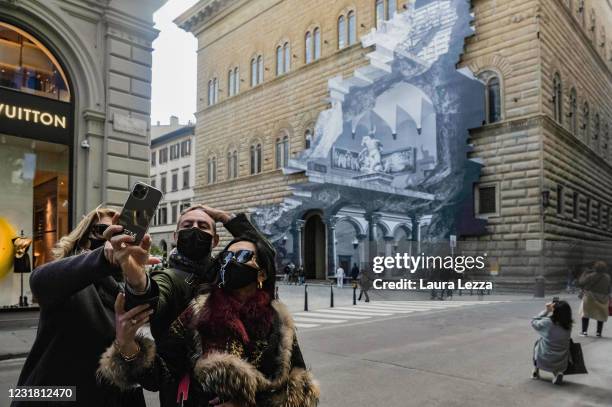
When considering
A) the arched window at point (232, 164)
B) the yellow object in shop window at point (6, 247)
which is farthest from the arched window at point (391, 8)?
the yellow object in shop window at point (6, 247)

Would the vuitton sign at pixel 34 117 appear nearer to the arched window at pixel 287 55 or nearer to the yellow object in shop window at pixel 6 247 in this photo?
the yellow object in shop window at pixel 6 247

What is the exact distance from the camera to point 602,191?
31953 millimetres

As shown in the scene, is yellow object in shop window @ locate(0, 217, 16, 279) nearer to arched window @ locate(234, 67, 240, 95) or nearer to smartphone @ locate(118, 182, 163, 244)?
smartphone @ locate(118, 182, 163, 244)

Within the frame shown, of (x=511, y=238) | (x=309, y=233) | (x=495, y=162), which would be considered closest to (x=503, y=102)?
(x=495, y=162)

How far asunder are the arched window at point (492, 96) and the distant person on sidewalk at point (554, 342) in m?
20.8

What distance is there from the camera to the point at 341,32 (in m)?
34.0

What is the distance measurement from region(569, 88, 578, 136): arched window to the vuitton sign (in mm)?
26384

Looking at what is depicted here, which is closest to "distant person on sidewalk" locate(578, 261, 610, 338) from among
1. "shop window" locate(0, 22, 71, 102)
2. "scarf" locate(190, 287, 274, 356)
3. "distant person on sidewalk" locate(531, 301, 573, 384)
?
"distant person on sidewalk" locate(531, 301, 573, 384)

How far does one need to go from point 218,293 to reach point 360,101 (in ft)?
97.1

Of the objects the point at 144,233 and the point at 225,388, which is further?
the point at 225,388

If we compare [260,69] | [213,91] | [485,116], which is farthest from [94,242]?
[213,91]

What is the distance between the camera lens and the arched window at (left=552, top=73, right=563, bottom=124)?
26.6m

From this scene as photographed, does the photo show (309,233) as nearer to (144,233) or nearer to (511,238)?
(511,238)

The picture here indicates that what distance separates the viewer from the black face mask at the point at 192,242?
288 centimetres
